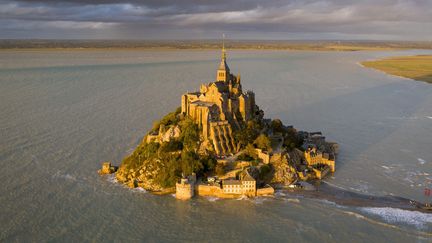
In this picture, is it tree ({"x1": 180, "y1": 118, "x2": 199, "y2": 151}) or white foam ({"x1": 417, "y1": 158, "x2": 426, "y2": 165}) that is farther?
white foam ({"x1": 417, "y1": 158, "x2": 426, "y2": 165})

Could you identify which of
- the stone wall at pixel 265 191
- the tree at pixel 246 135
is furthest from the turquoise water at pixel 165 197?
the tree at pixel 246 135

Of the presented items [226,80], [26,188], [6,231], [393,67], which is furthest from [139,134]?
[393,67]

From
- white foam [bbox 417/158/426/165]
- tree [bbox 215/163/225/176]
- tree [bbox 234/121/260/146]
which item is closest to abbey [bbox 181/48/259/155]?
tree [bbox 234/121/260/146]

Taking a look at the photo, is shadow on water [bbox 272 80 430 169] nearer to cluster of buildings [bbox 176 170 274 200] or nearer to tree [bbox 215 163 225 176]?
cluster of buildings [bbox 176 170 274 200]

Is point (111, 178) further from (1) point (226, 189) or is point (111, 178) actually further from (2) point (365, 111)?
(2) point (365, 111)

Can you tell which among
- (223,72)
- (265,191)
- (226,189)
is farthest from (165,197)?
(223,72)
